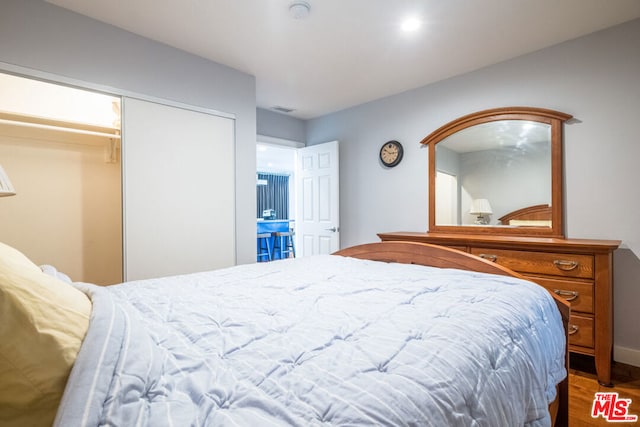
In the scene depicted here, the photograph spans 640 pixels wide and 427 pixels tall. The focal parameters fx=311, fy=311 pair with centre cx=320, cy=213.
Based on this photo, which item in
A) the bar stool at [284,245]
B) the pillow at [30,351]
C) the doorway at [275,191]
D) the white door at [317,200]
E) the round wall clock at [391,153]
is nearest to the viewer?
the pillow at [30,351]

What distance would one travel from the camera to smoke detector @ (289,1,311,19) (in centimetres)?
211

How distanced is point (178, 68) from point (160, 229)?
1450mm

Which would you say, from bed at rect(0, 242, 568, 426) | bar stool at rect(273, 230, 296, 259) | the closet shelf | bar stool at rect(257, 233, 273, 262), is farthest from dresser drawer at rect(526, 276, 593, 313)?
bar stool at rect(257, 233, 273, 262)

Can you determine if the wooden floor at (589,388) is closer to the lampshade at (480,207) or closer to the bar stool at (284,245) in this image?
the lampshade at (480,207)

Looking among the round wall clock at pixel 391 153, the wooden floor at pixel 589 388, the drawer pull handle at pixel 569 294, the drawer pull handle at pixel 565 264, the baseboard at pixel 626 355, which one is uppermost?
the round wall clock at pixel 391 153

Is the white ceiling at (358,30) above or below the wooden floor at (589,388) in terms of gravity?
above

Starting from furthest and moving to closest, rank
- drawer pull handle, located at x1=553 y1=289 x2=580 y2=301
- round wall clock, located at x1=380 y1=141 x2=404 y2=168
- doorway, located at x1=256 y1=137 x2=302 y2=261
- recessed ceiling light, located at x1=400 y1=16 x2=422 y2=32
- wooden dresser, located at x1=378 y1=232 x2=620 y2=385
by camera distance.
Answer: doorway, located at x1=256 y1=137 x2=302 y2=261
round wall clock, located at x1=380 y1=141 x2=404 y2=168
recessed ceiling light, located at x1=400 y1=16 x2=422 y2=32
drawer pull handle, located at x1=553 y1=289 x2=580 y2=301
wooden dresser, located at x1=378 y1=232 x2=620 y2=385

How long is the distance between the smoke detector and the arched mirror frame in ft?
6.24

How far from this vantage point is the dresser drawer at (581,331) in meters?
2.13

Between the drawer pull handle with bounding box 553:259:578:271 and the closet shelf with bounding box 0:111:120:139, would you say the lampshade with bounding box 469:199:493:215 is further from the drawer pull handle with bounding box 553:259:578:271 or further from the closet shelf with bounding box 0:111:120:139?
the closet shelf with bounding box 0:111:120:139

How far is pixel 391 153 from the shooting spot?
382cm

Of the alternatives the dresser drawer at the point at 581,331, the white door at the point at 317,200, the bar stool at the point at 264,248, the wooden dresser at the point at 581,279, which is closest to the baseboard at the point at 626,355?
the wooden dresser at the point at 581,279

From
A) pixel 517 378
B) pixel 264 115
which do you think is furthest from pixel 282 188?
pixel 517 378

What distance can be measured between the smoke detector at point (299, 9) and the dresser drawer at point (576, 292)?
2.62 meters
